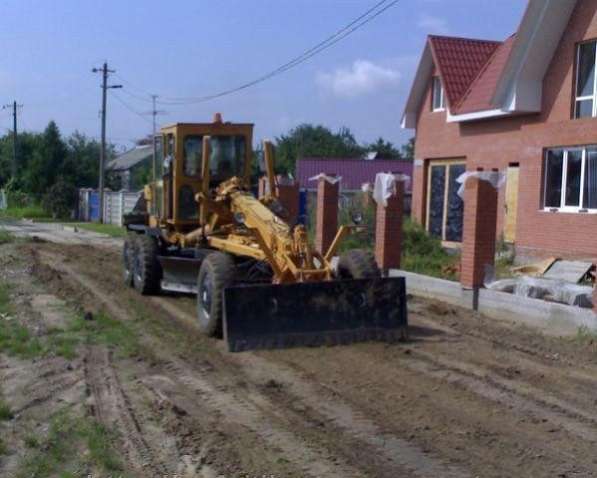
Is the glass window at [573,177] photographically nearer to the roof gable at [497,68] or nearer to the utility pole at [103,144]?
the roof gable at [497,68]

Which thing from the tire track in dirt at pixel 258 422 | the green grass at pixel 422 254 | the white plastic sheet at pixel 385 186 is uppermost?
the white plastic sheet at pixel 385 186

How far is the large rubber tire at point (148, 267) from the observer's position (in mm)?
15727

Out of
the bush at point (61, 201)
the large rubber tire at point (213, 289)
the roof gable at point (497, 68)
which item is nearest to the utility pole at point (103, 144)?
the bush at point (61, 201)

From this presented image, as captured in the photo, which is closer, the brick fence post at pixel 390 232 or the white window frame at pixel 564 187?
the brick fence post at pixel 390 232

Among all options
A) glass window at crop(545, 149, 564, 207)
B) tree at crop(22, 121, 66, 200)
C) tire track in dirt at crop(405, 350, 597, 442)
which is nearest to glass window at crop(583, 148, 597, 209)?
glass window at crop(545, 149, 564, 207)

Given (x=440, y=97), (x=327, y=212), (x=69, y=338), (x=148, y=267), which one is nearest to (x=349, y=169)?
(x=440, y=97)

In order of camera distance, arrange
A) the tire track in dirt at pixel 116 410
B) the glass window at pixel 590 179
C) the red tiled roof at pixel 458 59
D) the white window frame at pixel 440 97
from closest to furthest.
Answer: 1. the tire track in dirt at pixel 116 410
2. the glass window at pixel 590 179
3. the red tiled roof at pixel 458 59
4. the white window frame at pixel 440 97

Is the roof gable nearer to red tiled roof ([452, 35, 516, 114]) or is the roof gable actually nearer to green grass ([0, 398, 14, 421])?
red tiled roof ([452, 35, 516, 114])

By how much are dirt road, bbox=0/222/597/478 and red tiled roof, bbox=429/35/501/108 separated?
15057mm

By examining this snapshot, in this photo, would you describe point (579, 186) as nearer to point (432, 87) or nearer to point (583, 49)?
point (583, 49)

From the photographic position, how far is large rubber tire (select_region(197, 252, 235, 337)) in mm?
11773

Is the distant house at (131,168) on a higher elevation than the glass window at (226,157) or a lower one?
higher

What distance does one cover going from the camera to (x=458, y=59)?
2847 centimetres

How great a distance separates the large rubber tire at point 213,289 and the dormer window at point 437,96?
17730mm
